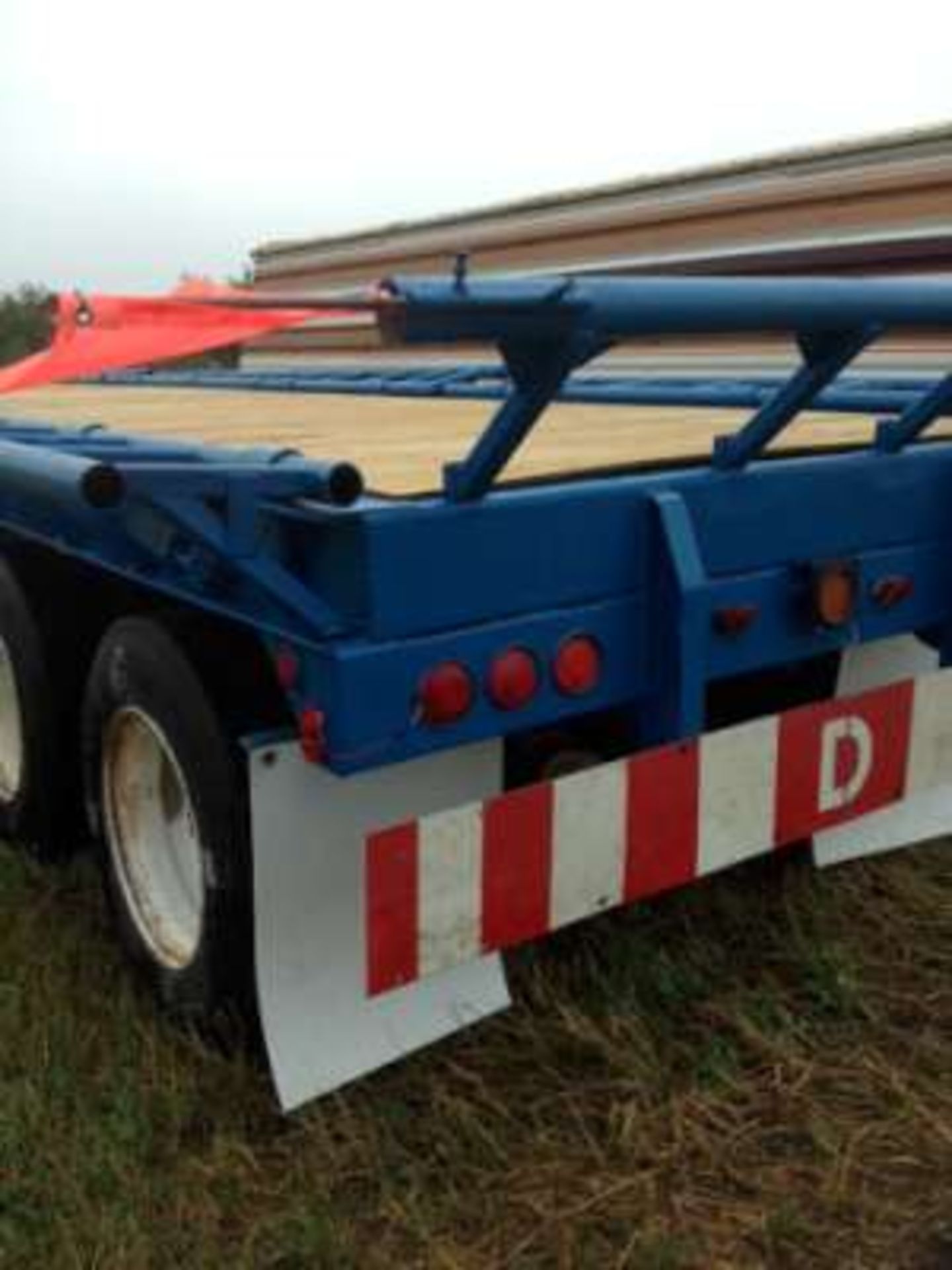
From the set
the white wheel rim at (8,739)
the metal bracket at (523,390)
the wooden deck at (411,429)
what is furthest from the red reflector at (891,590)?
the white wheel rim at (8,739)

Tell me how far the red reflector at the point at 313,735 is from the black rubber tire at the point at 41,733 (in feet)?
4.15

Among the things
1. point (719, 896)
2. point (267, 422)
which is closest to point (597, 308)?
point (719, 896)

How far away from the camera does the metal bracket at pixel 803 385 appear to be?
77.8 inches

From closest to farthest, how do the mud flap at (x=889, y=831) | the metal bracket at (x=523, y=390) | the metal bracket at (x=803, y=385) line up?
1. the metal bracket at (x=523, y=390)
2. the metal bracket at (x=803, y=385)
3. the mud flap at (x=889, y=831)

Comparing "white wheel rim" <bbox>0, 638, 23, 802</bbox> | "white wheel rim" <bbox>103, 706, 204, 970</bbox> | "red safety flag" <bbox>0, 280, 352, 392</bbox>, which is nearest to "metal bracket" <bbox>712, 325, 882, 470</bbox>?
"red safety flag" <bbox>0, 280, 352, 392</bbox>

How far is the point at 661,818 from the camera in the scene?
7.22 ft

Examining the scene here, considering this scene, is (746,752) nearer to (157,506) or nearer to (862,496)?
(862,496)

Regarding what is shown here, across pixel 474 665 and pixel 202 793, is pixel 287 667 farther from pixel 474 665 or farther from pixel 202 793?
pixel 202 793

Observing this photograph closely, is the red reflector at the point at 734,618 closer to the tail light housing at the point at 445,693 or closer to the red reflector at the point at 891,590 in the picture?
the red reflector at the point at 891,590

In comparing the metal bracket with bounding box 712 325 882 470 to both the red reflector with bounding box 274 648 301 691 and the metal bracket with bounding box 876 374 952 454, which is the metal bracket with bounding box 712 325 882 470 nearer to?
the metal bracket with bounding box 876 374 952 454

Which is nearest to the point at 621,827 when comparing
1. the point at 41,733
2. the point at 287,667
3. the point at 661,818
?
the point at 661,818

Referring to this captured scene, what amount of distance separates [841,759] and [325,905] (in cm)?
91

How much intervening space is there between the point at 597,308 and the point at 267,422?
6.61 feet

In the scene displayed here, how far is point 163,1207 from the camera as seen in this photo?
209cm
